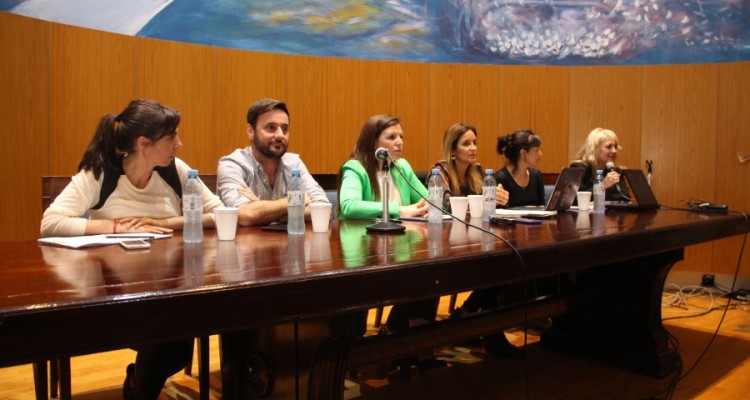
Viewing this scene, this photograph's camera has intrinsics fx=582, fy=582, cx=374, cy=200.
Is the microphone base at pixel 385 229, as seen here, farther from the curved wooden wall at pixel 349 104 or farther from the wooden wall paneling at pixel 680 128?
the wooden wall paneling at pixel 680 128

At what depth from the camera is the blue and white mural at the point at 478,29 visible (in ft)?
15.4

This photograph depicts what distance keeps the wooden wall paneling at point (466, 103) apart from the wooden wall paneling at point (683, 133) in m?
1.23

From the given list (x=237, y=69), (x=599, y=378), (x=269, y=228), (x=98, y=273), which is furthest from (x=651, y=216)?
(x=237, y=69)

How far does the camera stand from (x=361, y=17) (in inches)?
205

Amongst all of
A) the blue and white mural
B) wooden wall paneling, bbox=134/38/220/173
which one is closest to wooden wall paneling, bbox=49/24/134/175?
wooden wall paneling, bbox=134/38/220/173

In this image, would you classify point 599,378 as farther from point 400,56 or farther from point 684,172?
point 400,56

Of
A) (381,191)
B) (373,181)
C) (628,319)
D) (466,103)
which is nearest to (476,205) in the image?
(381,191)

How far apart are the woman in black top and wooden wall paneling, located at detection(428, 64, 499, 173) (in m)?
1.25

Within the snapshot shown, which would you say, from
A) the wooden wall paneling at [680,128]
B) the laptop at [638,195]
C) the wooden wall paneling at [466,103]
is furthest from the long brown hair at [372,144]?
the wooden wall paneling at [680,128]

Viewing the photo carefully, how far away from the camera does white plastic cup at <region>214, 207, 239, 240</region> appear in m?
1.67

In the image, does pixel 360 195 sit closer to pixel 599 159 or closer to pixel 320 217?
pixel 320 217

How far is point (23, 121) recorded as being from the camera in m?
3.26

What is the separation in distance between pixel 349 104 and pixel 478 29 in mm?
1663

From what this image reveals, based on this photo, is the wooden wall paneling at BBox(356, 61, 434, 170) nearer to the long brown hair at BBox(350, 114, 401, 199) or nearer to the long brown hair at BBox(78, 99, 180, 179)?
the long brown hair at BBox(350, 114, 401, 199)
